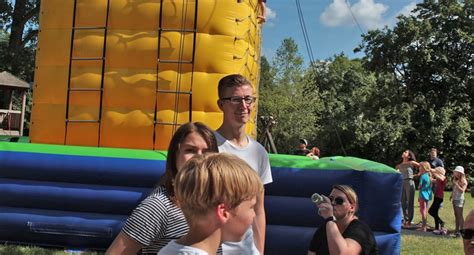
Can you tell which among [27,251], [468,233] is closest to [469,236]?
[468,233]

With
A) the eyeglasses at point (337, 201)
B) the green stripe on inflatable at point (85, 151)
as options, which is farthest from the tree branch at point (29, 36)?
the eyeglasses at point (337, 201)

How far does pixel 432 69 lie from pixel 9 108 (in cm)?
2149

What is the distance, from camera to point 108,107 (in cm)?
563

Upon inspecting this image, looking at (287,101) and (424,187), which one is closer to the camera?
(424,187)

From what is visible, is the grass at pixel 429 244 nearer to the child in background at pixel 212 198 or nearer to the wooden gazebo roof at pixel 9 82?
the child in background at pixel 212 198

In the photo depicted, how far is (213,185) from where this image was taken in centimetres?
137

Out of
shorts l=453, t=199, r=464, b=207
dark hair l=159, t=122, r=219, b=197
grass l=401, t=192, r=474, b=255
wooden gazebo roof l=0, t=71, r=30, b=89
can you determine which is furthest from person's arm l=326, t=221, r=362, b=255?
wooden gazebo roof l=0, t=71, r=30, b=89

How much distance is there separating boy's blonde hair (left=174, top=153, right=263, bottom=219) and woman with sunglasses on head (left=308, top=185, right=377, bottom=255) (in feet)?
5.82

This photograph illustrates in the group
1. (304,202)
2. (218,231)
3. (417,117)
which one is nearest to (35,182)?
(304,202)

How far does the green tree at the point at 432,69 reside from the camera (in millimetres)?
26125

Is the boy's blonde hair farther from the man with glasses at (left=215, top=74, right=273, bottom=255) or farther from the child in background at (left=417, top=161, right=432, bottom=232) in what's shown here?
the child in background at (left=417, top=161, right=432, bottom=232)

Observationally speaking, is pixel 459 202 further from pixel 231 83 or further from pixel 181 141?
pixel 181 141

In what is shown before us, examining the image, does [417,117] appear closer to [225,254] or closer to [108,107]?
[108,107]

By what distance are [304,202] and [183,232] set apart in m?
2.95
